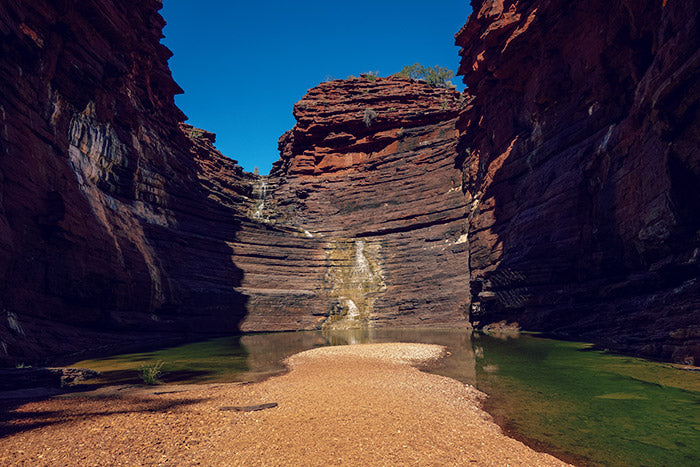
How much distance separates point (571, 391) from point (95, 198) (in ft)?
96.6

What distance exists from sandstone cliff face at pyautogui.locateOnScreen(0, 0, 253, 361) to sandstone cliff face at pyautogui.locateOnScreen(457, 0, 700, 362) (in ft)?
85.3

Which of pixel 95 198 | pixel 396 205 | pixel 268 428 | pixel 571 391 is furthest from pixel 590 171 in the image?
pixel 95 198

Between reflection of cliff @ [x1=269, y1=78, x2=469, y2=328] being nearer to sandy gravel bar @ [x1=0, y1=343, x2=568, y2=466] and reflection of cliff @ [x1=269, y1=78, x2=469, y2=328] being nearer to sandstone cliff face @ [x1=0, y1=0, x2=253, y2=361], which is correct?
sandstone cliff face @ [x1=0, y1=0, x2=253, y2=361]

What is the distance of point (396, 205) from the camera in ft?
150

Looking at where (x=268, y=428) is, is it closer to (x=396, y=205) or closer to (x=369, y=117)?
(x=396, y=205)

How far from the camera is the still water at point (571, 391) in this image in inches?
217

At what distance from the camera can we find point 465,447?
17.2 ft

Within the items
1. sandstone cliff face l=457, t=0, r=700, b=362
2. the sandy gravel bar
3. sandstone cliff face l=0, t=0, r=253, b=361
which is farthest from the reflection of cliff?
the sandy gravel bar

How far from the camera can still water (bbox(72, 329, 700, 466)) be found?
5.50 metres

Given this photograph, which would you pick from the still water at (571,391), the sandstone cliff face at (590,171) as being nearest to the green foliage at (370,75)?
the sandstone cliff face at (590,171)

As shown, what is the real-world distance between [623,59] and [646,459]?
23389mm

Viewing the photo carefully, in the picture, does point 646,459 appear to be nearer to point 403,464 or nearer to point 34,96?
point 403,464

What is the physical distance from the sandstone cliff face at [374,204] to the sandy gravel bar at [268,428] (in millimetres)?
24449

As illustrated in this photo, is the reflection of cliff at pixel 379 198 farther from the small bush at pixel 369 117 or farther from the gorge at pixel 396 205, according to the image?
the gorge at pixel 396 205
